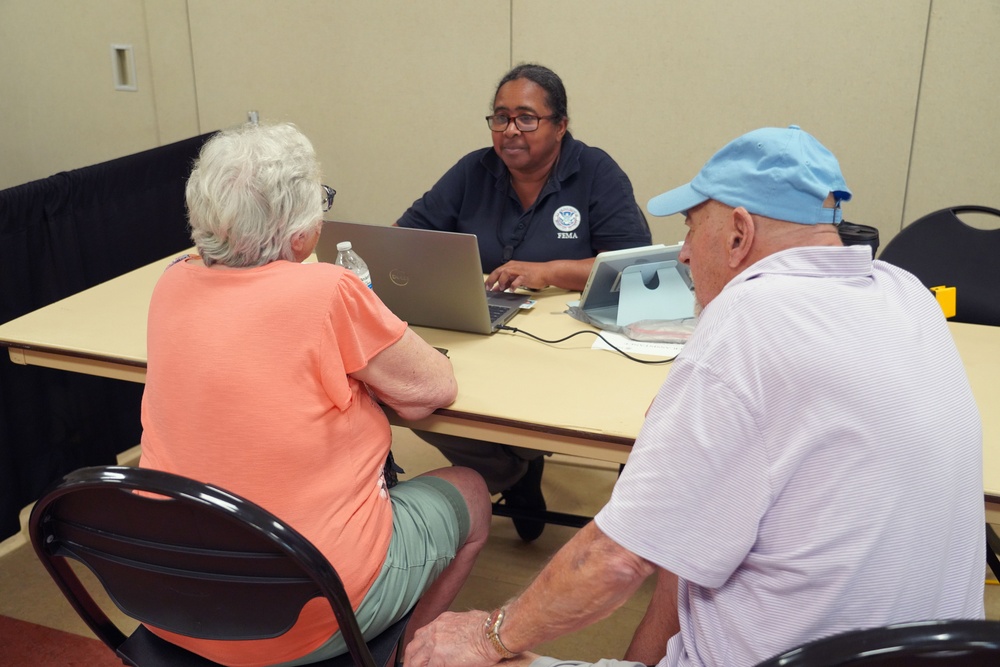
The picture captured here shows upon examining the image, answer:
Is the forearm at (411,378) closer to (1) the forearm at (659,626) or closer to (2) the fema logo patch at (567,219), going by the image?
(1) the forearm at (659,626)

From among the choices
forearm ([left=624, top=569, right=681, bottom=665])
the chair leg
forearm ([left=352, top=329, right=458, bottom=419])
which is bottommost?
the chair leg

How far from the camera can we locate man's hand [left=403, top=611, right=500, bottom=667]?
124cm

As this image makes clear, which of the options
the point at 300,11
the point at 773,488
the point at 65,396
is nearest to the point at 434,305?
the point at 773,488

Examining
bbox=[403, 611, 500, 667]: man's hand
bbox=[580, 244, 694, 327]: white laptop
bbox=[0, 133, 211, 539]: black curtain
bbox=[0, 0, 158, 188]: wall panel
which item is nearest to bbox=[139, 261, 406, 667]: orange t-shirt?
bbox=[403, 611, 500, 667]: man's hand

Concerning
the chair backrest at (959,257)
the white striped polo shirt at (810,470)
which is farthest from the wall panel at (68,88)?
the white striped polo shirt at (810,470)

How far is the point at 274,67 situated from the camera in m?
4.07

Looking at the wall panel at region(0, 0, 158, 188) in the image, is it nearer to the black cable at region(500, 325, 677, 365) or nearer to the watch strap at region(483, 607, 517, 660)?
the black cable at region(500, 325, 677, 365)

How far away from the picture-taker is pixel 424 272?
198cm

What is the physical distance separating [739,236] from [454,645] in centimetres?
68

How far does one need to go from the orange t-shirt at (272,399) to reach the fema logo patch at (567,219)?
1.12 m

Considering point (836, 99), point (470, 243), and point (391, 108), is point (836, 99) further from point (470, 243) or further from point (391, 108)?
point (470, 243)

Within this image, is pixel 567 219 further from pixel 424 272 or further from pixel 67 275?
pixel 67 275

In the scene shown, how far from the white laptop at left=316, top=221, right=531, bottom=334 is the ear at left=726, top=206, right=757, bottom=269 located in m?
0.72

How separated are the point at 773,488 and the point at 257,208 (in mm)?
921
